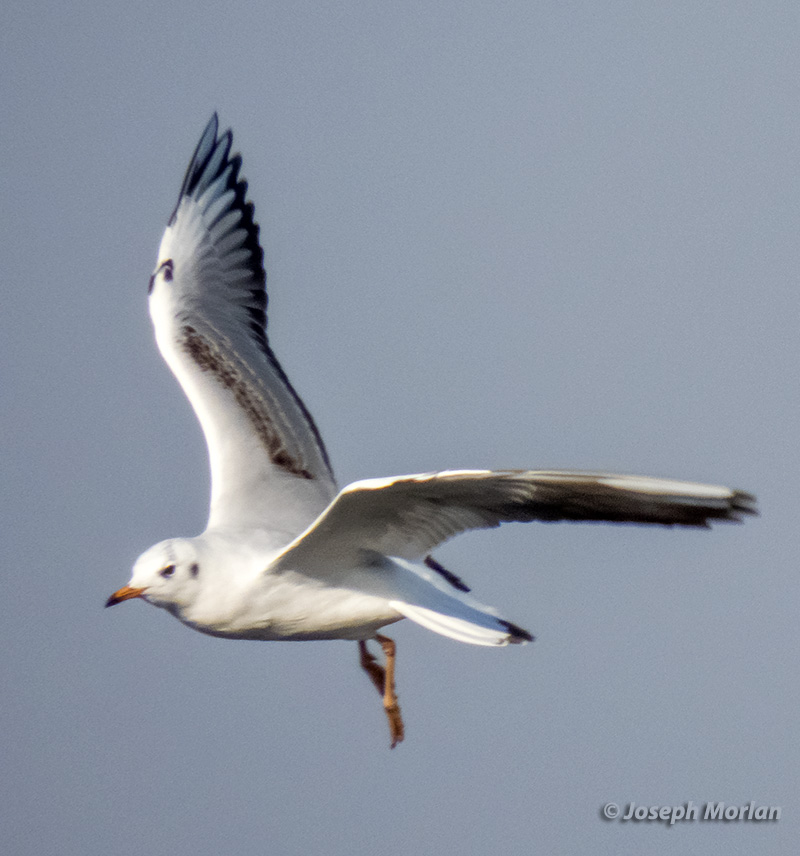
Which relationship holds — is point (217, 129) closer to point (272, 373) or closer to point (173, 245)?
point (173, 245)

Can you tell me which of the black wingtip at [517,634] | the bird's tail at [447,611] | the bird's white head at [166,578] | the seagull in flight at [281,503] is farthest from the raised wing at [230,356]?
the black wingtip at [517,634]

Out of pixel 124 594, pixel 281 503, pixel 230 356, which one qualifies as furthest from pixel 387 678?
pixel 230 356

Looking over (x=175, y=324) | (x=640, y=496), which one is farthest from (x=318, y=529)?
(x=175, y=324)

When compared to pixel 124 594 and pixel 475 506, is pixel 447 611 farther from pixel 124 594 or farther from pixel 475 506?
pixel 124 594

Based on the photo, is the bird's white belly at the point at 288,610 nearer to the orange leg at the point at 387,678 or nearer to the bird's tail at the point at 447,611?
the bird's tail at the point at 447,611

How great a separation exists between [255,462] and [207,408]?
53 centimetres

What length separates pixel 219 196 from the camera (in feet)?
32.4

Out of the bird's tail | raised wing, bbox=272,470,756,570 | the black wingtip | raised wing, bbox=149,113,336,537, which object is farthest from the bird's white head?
the black wingtip

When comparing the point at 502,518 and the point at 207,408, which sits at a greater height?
the point at 207,408

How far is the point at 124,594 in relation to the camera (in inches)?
276

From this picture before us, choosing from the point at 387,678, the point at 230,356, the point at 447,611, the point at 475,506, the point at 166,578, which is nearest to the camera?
the point at 475,506

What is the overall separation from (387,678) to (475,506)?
1.73m

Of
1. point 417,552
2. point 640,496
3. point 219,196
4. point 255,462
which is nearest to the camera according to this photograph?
point 640,496

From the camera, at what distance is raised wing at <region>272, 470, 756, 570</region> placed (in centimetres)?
521
